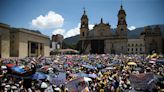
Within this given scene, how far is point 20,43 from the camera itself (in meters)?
50.6

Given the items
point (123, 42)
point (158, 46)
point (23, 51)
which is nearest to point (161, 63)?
point (23, 51)

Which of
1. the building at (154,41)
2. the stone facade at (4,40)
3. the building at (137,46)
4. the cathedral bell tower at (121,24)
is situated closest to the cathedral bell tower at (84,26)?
the cathedral bell tower at (121,24)

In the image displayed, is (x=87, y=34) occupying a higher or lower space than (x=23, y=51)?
higher

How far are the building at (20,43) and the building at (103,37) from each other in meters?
21.1

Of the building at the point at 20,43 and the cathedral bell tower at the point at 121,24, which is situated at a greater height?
the cathedral bell tower at the point at 121,24

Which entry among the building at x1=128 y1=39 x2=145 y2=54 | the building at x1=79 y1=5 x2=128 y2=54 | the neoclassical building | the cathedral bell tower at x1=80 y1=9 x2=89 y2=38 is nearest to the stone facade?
the neoclassical building

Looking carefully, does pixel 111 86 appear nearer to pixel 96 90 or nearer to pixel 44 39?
pixel 96 90

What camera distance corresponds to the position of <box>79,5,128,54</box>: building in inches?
3236

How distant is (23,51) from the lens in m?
52.1

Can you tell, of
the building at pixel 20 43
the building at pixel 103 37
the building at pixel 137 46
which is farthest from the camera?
the building at pixel 137 46

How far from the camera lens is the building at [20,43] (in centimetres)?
4324

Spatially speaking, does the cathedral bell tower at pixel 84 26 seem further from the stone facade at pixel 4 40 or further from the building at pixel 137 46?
the stone facade at pixel 4 40

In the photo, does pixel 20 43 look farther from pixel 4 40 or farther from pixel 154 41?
pixel 154 41

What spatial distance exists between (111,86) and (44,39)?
188 feet
